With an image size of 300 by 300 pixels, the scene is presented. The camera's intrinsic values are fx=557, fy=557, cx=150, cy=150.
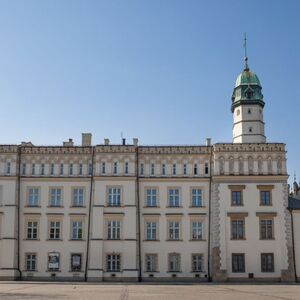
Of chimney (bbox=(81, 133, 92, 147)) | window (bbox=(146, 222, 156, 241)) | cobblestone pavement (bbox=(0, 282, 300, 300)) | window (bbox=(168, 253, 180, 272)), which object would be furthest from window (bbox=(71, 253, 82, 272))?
cobblestone pavement (bbox=(0, 282, 300, 300))

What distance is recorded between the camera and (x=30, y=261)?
58469 mm

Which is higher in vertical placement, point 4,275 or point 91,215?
point 91,215

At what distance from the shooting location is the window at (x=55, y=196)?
5969 centimetres

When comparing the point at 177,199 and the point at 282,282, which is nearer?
the point at 282,282

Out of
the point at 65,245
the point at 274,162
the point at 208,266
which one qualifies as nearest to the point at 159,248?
the point at 208,266

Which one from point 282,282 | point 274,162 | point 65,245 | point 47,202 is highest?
point 274,162

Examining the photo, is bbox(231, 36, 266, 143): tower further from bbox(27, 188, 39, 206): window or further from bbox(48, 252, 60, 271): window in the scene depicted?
bbox(48, 252, 60, 271): window

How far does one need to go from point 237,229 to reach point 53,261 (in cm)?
1947

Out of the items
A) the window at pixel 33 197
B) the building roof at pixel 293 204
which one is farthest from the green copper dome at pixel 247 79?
the window at pixel 33 197

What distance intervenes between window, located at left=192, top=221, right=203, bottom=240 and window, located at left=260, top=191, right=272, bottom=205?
692cm

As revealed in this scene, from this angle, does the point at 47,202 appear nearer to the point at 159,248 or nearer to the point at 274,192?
the point at 159,248

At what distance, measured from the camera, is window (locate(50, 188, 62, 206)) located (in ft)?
196

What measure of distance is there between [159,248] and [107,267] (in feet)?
18.8

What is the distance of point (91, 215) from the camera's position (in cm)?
5881
